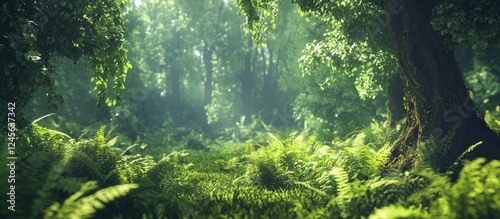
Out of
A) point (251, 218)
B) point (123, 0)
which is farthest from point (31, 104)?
point (251, 218)

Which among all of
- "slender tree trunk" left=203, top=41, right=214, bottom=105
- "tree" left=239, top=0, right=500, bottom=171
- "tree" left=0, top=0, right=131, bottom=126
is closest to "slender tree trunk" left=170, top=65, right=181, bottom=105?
"slender tree trunk" left=203, top=41, right=214, bottom=105

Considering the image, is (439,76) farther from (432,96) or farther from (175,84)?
(175,84)

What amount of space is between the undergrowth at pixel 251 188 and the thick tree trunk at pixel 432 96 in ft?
2.24

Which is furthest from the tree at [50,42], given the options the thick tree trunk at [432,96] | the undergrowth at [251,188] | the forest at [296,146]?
the thick tree trunk at [432,96]

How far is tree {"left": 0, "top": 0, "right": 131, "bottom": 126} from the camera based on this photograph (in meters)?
6.18

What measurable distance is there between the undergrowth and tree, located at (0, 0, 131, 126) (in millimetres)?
993

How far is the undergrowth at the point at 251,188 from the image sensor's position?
160 inches

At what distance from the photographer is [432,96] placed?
749cm

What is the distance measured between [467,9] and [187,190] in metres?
5.90

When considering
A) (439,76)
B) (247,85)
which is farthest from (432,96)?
(247,85)

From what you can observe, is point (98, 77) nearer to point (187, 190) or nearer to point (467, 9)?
point (187, 190)

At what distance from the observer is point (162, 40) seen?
149 ft

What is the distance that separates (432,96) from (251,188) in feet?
12.8

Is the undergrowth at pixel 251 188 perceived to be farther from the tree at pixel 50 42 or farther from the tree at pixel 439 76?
the tree at pixel 50 42
